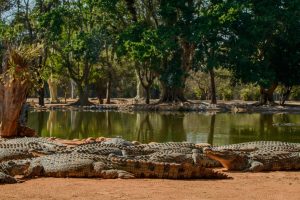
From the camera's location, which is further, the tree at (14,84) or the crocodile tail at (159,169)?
the tree at (14,84)

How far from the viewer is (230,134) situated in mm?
17234

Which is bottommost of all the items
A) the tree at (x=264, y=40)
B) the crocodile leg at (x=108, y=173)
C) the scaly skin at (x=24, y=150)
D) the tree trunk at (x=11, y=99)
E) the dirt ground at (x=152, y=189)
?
the dirt ground at (x=152, y=189)

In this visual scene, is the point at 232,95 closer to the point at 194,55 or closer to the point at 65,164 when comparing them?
the point at 194,55

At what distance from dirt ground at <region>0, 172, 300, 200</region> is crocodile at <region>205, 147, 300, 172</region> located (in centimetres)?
100

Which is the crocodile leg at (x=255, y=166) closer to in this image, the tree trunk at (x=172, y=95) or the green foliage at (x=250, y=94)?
the tree trunk at (x=172, y=95)

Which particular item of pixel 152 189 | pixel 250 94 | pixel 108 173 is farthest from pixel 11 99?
pixel 250 94

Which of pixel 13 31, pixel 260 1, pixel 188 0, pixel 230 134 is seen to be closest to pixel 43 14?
pixel 13 31

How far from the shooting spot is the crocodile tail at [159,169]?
26.3 ft

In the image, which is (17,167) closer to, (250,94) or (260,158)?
(260,158)

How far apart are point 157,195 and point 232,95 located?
4552cm

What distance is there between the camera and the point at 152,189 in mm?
7008

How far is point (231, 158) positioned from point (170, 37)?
22925mm

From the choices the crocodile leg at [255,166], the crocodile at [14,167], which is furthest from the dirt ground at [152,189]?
the crocodile leg at [255,166]

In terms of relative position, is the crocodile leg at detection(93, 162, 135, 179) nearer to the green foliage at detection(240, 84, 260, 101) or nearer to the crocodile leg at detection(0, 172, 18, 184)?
the crocodile leg at detection(0, 172, 18, 184)
